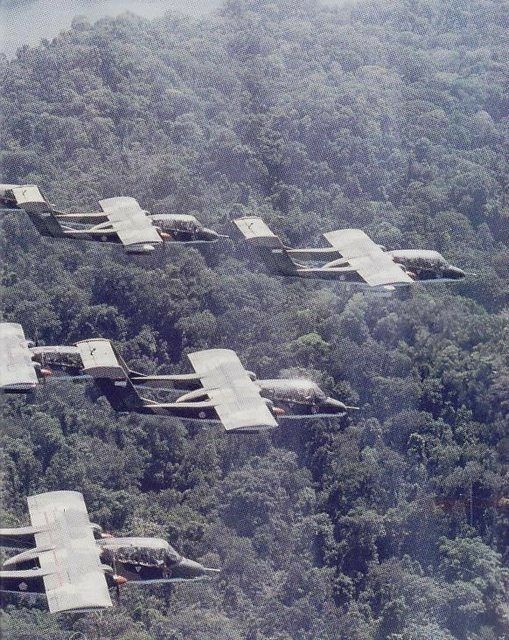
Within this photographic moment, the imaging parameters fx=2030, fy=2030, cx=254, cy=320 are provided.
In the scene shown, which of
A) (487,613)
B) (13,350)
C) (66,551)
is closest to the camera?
(66,551)

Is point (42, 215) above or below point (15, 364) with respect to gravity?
above

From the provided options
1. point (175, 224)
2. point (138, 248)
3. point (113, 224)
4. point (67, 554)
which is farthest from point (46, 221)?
point (67, 554)

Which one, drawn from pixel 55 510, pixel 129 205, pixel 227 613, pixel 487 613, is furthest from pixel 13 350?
pixel 487 613

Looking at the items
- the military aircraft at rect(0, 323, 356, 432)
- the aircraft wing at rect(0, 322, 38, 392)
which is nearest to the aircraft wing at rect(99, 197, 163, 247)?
the military aircraft at rect(0, 323, 356, 432)

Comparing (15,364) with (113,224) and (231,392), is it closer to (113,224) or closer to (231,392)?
(231,392)

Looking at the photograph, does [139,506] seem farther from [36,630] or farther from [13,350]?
[13,350]

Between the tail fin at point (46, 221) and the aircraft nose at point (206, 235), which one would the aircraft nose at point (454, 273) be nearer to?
the aircraft nose at point (206, 235)
